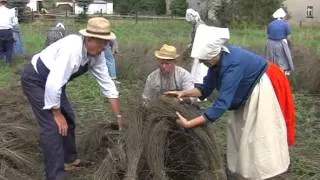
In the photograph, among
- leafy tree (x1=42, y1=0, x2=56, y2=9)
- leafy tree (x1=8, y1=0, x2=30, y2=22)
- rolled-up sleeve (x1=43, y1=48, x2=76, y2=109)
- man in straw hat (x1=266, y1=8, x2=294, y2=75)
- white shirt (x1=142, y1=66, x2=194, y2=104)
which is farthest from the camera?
leafy tree (x1=42, y1=0, x2=56, y2=9)

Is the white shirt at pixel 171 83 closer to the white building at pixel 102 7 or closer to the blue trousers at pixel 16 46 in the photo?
the blue trousers at pixel 16 46

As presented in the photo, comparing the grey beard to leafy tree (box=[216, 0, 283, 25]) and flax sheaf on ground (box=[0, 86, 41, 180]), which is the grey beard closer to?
flax sheaf on ground (box=[0, 86, 41, 180])

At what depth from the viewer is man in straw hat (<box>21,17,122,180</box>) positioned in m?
4.33

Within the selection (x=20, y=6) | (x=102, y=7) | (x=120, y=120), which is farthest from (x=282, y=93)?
(x=102, y=7)

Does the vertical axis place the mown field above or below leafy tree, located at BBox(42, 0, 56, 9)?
below

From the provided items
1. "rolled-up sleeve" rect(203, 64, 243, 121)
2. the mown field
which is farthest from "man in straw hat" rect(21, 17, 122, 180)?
"rolled-up sleeve" rect(203, 64, 243, 121)

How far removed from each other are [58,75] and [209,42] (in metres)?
1.10

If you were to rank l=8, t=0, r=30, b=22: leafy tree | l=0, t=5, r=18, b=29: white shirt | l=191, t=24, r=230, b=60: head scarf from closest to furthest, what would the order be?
l=191, t=24, r=230, b=60: head scarf
l=0, t=5, r=18, b=29: white shirt
l=8, t=0, r=30, b=22: leafy tree

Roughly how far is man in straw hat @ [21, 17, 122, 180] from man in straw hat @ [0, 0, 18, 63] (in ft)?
25.9

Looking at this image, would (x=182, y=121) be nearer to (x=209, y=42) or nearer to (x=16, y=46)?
(x=209, y=42)

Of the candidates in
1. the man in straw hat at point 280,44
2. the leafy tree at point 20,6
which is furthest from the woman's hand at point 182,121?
the leafy tree at point 20,6

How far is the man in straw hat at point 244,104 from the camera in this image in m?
4.10

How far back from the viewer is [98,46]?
4.42 meters

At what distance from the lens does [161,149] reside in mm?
4492
